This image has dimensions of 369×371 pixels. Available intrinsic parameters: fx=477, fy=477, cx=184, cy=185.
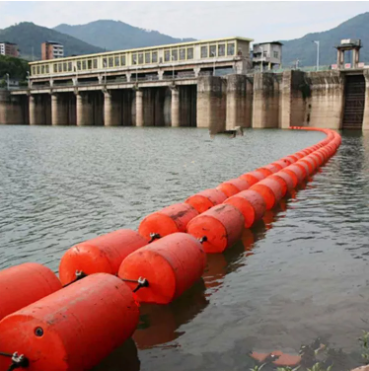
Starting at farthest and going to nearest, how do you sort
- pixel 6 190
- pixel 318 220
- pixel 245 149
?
pixel 245 149 → pixel 6 190 → pixel 318 220

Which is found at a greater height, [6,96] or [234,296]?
[6,96]

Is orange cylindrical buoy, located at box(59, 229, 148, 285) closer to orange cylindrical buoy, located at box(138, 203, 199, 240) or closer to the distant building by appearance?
orange cylindrical buoy, located at box(138, 203, 199, 240)

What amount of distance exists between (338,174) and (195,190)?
8287 mm

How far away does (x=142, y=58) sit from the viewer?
328 ft

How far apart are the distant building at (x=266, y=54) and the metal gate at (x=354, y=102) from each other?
2750 cm

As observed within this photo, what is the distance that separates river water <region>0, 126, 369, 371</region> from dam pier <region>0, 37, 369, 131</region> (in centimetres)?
4475

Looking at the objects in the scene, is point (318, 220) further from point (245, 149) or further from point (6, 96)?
point (6, 96)

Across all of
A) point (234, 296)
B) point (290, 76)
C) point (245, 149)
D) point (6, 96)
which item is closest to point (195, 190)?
point (234, 296)

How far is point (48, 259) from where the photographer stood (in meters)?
10.5

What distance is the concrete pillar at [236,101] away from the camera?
71.1 metres

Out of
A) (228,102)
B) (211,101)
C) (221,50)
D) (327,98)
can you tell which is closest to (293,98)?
(327,98)

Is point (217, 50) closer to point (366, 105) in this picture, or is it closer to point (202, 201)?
point (366, 105)

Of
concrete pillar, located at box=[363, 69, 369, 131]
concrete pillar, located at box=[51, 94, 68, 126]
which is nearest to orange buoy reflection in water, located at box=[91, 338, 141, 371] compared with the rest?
concrete pillar, located at box=[363, 69, 369, 131]

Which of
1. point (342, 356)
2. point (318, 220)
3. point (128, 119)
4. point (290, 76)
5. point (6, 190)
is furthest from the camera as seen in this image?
point (128, 119)
